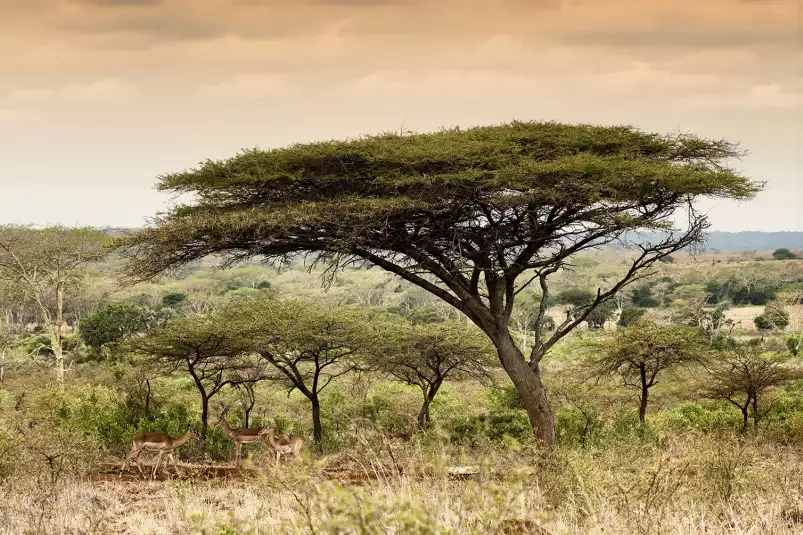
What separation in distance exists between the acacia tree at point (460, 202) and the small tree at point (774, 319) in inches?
1938

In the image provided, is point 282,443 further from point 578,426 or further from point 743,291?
point 743,291

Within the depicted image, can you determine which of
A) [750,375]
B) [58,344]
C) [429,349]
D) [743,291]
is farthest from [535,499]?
[743,291]

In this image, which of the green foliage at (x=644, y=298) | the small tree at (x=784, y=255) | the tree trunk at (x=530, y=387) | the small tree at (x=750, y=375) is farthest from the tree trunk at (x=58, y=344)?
the small tree at (x=784, y=255)

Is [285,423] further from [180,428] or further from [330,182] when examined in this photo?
[330,182]

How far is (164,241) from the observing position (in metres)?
12.2

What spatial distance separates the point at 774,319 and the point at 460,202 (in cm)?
5341

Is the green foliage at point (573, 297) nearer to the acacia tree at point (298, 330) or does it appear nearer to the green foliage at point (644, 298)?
the green foliage at point (644, 298)

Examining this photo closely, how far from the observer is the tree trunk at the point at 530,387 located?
13.0 meters

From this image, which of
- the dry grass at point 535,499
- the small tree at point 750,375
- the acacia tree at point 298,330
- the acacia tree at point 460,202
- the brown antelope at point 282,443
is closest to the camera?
the dry grass at point 535,499

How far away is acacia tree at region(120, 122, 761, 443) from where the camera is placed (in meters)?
11.9

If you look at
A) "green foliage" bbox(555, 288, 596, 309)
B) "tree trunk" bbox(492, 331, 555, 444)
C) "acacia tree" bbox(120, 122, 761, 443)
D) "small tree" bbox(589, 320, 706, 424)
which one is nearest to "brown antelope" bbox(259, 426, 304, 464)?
"acacia tree" bbox(120, 122, 761, 443)

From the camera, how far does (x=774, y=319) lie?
5784 centimetres

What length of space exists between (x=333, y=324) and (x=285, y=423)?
13.3 ft

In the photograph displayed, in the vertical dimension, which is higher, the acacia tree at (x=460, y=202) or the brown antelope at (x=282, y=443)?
the acacia tree at (x=460, y=202)
